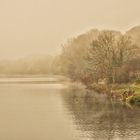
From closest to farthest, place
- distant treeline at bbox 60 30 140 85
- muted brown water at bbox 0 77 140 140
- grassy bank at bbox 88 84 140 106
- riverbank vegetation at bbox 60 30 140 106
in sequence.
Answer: muted brown water at bbox 0 77 140 140
grassy bank at bbox 88 84 140 106
riverbank vegetation at bbox 60 30 140 106
distant treeline at bbox 60 30 140 85

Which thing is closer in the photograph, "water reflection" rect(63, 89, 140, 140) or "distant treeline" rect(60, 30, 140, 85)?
"water reflection" rect(63, 89, 140, 140)

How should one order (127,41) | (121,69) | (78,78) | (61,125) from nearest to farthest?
(61,125)
(121,69)
(127,41)
(78,78)

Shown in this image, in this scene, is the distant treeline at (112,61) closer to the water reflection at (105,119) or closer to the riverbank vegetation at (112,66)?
the riverbank vegetation at (112,66)

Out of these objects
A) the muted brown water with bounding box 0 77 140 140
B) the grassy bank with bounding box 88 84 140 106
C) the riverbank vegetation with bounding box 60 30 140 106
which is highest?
the riverbank vegetation with bounding box 60 30 140 106

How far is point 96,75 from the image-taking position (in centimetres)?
10556

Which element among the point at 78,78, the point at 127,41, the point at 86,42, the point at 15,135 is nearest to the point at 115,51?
the point at 127,41

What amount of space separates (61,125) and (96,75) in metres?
57.4

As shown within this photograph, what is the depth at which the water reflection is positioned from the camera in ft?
136

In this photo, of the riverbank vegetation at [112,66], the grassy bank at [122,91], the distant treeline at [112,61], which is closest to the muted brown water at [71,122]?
the grassy bank at [122,91]

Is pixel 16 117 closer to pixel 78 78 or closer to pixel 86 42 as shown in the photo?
pixel 78 78

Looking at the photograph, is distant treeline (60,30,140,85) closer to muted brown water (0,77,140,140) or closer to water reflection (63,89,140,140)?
water reflection (63,89,140,140)

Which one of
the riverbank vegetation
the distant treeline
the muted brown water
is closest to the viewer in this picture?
the muted brown water

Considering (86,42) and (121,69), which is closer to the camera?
(121,69)

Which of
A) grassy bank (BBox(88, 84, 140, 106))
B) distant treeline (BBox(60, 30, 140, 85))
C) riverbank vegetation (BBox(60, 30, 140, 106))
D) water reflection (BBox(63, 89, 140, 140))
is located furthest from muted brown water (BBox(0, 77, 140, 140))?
distant treeline (BBox(60, 30, 140, 85))
